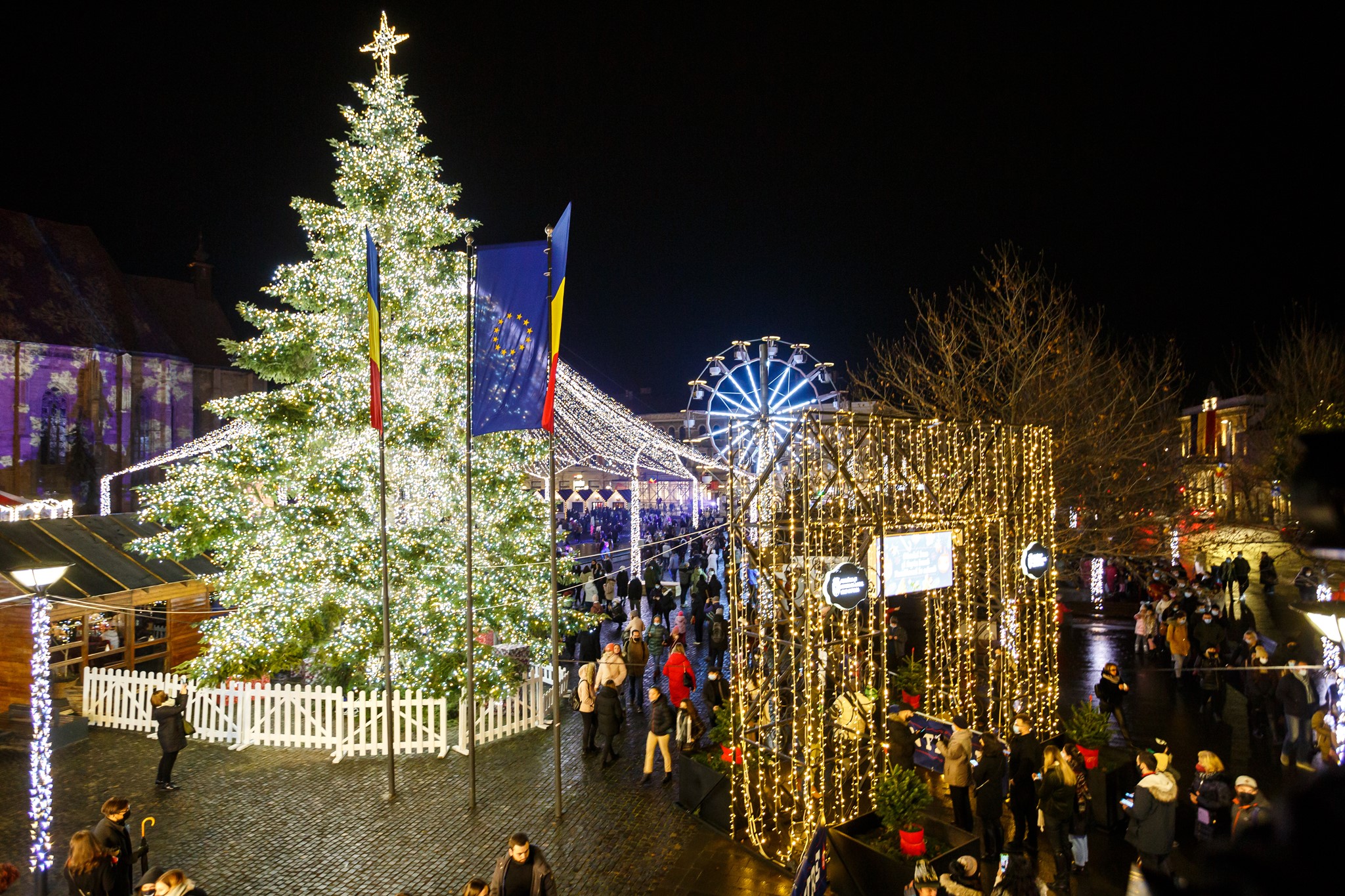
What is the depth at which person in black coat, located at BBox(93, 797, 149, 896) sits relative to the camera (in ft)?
20.9

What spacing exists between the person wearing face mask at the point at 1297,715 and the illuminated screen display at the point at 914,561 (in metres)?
4.47

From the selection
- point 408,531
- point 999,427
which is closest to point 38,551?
point 408,531

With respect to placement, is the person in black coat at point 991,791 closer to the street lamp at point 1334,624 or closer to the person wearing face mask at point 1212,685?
the street lamp at point 1334,624

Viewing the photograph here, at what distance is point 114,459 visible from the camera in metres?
43.1

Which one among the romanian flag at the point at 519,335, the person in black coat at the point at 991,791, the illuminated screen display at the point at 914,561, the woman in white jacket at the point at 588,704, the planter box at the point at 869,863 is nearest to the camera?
the planter box at the point at 869,863

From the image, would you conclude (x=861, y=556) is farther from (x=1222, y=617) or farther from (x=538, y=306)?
(x=1222, y=617)

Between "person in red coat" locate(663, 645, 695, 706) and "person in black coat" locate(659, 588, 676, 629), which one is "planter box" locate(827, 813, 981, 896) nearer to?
"person in red coat" locate(663, 645, 695, 706)

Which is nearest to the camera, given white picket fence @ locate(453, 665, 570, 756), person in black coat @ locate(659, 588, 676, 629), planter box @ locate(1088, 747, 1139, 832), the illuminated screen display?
planter box @ locate(1088, 747, 1139, 832)

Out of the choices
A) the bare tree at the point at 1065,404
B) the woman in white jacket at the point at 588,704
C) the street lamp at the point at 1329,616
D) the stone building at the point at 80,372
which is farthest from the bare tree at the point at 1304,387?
the stone building at the point at 80,372

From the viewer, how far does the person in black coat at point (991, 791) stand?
7.80 m

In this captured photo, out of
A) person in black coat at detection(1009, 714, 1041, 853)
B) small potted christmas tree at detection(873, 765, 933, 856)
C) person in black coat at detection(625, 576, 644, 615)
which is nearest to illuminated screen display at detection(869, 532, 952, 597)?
person in black coat at detection(1009, 714, 1041, 853)

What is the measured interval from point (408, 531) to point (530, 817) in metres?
5.11

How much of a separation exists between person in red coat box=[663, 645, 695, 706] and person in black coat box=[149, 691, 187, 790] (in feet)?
21.6

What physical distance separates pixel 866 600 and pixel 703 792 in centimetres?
302
